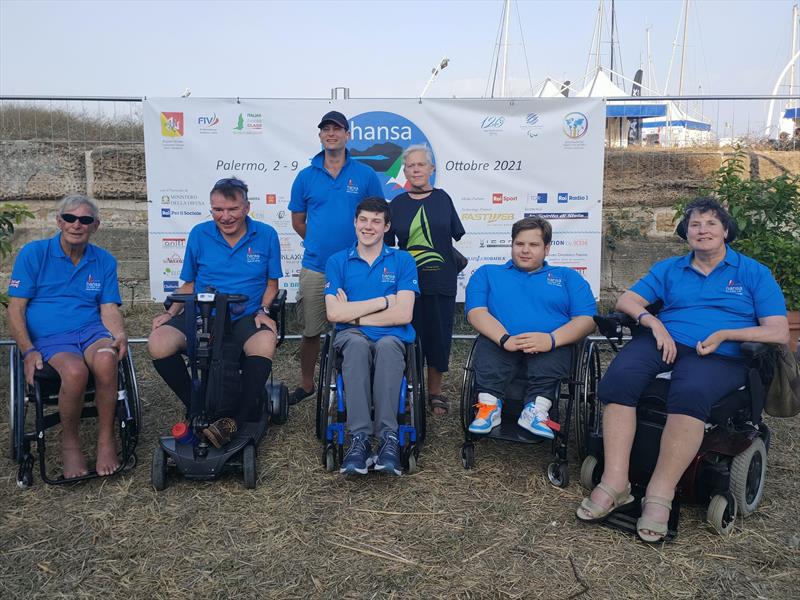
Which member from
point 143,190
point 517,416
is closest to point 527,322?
point 517,416

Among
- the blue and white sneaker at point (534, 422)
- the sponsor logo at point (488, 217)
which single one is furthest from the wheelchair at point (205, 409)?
the sponsor logo at point (488, 217)

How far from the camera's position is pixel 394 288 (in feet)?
11.8

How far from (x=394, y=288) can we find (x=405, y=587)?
1564 mm

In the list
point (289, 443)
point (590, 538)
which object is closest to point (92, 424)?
point (289, 443)

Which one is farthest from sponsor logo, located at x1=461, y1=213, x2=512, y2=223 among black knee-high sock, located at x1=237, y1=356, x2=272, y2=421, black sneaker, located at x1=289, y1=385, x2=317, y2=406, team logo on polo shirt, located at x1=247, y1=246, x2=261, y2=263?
black knee-high sock, located at x1=237, y1=356, x2=272, y2=421

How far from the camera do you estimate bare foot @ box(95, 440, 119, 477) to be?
3.24 metres

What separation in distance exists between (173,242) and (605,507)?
367 centimetres

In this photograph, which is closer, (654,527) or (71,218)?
(654,527)

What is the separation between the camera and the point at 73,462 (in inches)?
128

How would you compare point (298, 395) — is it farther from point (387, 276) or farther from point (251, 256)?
→ point (387, 276)

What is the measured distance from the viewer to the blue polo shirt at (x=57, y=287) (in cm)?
339

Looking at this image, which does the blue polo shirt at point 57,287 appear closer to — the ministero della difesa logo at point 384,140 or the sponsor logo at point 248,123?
the sponsor logo at point 248,123

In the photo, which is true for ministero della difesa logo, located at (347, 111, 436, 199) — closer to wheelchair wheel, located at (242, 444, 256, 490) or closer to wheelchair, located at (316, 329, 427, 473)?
wheelchair, located at (316, 329, 427, 473)

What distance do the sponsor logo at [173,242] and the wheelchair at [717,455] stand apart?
11.1 feet
